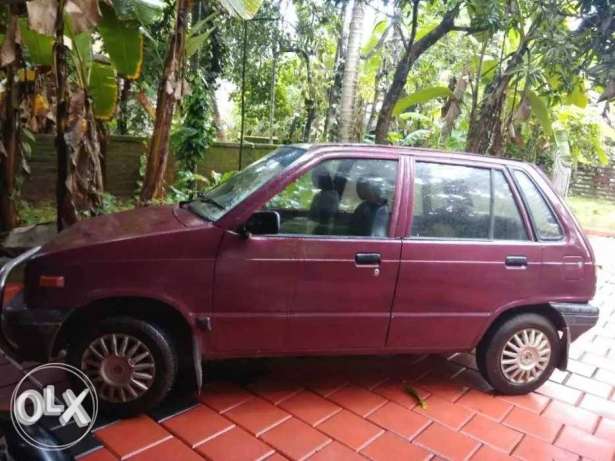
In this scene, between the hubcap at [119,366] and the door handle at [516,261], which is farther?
the door handle at [516,261]

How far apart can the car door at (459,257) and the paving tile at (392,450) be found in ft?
2.10

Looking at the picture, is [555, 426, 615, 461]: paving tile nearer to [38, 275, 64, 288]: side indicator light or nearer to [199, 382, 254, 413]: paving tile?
[199, 382, 254, 413]: paving tile

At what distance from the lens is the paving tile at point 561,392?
359cm

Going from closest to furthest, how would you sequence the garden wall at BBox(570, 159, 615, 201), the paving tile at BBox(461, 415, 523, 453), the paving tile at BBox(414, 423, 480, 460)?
the paving tile at BBox(414, 423, 480, 460) < the paving tile at BBox(461, 415, 523, 453) < the garden wall at BBox(570, 159, 615, 201)

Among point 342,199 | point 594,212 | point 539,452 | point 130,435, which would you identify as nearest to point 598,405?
point 539,452

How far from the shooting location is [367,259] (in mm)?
3049

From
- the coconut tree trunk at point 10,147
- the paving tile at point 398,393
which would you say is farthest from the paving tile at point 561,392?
the coconut tree trunk at point 10,147

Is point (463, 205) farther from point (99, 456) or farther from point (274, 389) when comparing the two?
point (99, 456)

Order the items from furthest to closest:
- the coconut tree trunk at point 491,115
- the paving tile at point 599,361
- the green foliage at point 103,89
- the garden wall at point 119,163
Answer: the garden wall at point 119,163 < the coconut tree trunk at point 491,115 < the green foliage at point 103,89 < the paving tile at point 599,361

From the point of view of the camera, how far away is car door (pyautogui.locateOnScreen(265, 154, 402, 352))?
2992 mm

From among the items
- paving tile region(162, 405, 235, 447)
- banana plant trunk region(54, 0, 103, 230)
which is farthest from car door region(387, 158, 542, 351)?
banana plant trunk region(54, 0, 103, 230)

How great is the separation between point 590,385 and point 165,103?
4.98 m

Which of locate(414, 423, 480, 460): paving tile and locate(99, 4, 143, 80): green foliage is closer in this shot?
locate(414, 423, 480, 460): paving tile

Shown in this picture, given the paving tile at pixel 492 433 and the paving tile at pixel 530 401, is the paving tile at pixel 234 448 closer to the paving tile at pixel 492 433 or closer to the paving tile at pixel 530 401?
the paving tile at pixel 492 433
